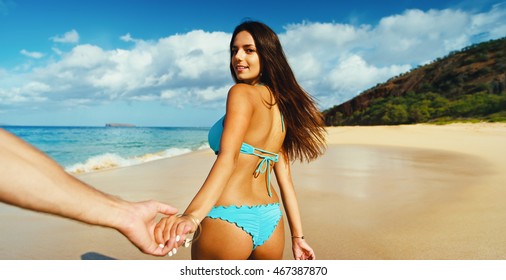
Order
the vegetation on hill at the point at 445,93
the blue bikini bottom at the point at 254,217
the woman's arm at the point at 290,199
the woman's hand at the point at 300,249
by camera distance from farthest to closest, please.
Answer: the vegetation on hill at the point at 445,93, the woman's hand at the point at 300,249, the woman's arm at the point at 290,199, the blue bikini bottom at the point at 254,217

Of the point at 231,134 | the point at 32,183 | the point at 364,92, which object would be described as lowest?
the point at 32,183

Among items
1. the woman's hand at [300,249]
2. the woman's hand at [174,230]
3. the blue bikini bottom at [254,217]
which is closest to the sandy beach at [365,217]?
the woman's hand at [300,249]

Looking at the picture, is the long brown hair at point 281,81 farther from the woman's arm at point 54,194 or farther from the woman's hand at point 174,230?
the woman's arm at point 54,194

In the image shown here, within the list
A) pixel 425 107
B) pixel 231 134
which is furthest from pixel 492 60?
pixel 231 134

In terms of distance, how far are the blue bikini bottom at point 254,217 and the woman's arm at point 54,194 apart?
464 mm

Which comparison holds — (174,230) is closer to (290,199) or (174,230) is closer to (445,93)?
(290,199)

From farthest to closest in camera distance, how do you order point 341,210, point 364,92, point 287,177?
point 364,92 < point 341,210 < point 287,177

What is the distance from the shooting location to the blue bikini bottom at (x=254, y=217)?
1904 millimetres

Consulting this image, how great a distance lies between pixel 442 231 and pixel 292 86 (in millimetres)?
3149

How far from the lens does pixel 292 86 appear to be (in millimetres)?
2260

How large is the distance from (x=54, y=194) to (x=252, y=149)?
1.01 meters

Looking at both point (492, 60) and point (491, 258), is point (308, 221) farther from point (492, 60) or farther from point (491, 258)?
point (492, 60)

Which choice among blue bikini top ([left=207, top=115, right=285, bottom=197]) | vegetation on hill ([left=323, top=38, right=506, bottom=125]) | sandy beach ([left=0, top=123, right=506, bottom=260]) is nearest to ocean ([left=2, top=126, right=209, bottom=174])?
sandy beach ([left=0, top=123, right=506, bottom=260])

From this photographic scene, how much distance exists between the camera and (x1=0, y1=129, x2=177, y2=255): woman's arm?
1.14 metres
